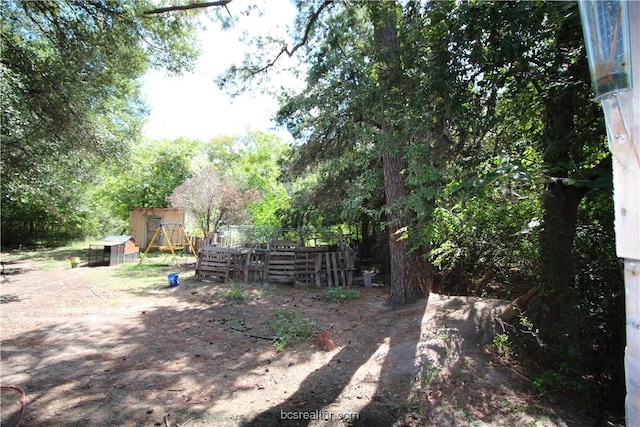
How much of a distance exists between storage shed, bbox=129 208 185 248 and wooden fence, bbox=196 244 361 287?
33.3ft

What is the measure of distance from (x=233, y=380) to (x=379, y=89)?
12.3ft

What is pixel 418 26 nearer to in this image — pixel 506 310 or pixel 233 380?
pixel 506 310

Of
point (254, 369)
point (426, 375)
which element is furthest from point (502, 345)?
point (254, 369)

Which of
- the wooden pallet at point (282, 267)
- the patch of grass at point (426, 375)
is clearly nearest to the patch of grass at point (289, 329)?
the patch of grass at point (426, 375)

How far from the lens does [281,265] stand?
10.2m

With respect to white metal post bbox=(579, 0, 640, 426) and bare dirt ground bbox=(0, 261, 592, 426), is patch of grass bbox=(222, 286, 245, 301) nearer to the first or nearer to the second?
bare dirt ground bbox=(0, 261, 592, 426)

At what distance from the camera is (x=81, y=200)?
18.8 metres

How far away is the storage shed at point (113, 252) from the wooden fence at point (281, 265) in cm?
501

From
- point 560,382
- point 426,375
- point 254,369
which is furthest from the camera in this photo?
point 254,369

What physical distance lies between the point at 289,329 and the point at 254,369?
1.43m

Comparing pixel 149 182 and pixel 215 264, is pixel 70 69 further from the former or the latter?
pixel 149 182

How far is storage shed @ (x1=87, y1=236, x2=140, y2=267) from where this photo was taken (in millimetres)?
13309

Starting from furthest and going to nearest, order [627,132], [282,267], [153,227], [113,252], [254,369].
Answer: [153,227] → [113,252] → [282,267] → [254,369] → [627,132]

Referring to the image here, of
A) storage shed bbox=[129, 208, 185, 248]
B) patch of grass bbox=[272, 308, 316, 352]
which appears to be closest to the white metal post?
patch of grass bbox=[272, 308, 316, 352]
